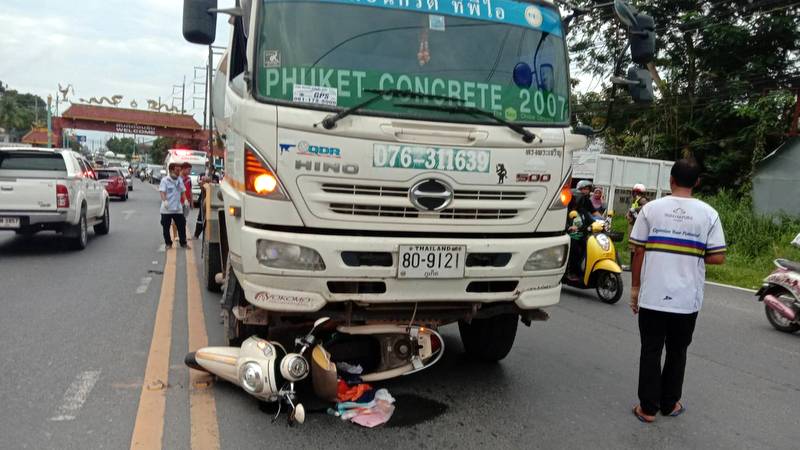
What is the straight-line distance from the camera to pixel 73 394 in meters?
3.94

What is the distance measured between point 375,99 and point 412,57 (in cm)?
40

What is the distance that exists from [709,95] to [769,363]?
52.7 feet

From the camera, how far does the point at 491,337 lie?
4.85 m

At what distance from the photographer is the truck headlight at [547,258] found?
3928mm

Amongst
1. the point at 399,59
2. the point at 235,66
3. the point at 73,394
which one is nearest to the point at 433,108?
the point at 399,59

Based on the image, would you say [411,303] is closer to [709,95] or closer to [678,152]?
[709,95]

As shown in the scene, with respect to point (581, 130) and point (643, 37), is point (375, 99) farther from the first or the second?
point (643, 37)

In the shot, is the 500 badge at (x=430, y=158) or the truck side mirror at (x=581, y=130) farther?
the truck side mirror at (x=581, y=130)

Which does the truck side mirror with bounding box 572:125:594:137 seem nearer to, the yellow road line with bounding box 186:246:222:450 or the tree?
the yellow road line with bounding box 186:246:222:450

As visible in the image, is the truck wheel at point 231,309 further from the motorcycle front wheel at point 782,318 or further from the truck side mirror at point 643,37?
the motorcycle front wheel at point 782,318

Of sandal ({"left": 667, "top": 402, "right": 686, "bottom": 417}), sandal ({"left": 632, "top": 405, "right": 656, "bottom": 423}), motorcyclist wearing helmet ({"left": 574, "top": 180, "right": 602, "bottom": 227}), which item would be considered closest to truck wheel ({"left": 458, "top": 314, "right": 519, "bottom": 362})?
sandal ({"left": 632, "top": 405, "right": 656, "bottom": 423})

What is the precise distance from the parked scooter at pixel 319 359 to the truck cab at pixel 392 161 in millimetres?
151

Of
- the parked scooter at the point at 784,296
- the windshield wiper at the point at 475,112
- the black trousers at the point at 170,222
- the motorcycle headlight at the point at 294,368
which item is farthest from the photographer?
the black trousers at the point at 170,222

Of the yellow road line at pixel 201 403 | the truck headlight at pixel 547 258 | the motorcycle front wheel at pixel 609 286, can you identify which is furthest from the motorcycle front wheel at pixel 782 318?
the yellow road line at pixel 201 403
